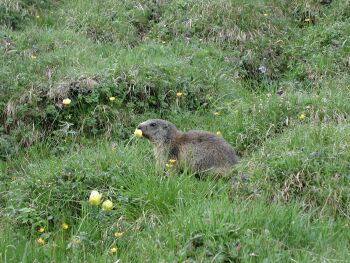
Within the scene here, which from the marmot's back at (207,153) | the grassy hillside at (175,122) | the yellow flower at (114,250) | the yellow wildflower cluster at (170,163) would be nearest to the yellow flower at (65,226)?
the grassy hillside at (175,122)

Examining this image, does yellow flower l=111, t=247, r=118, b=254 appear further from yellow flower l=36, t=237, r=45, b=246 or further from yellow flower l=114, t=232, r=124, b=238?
yellow flower l=36, t=237, r=45, b=246

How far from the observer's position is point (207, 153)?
20.7ft

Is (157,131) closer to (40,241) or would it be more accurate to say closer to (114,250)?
(40,241)

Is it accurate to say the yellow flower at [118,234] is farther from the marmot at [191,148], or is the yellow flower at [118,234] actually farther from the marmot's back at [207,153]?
the marmot's back at [207,153]

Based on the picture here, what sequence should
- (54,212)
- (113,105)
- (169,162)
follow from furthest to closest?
(113,105) < (169,162) < (54,212)

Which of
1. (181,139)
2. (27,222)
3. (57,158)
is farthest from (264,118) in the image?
(27,222)

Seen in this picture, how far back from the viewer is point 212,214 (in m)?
4.62

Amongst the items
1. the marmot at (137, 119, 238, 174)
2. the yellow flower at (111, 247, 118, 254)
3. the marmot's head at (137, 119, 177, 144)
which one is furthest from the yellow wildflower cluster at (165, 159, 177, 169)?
the yellow flower at (111, 247, 118, 254)

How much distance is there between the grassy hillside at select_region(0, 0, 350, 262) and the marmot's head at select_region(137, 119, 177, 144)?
23 cm

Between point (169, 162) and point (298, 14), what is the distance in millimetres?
4872

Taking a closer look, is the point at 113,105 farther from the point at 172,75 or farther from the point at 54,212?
the point at 54,212

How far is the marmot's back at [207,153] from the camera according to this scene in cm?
623

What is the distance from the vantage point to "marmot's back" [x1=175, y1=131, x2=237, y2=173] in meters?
6.23

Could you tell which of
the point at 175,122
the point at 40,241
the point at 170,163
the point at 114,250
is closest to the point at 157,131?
the point at 170,163
